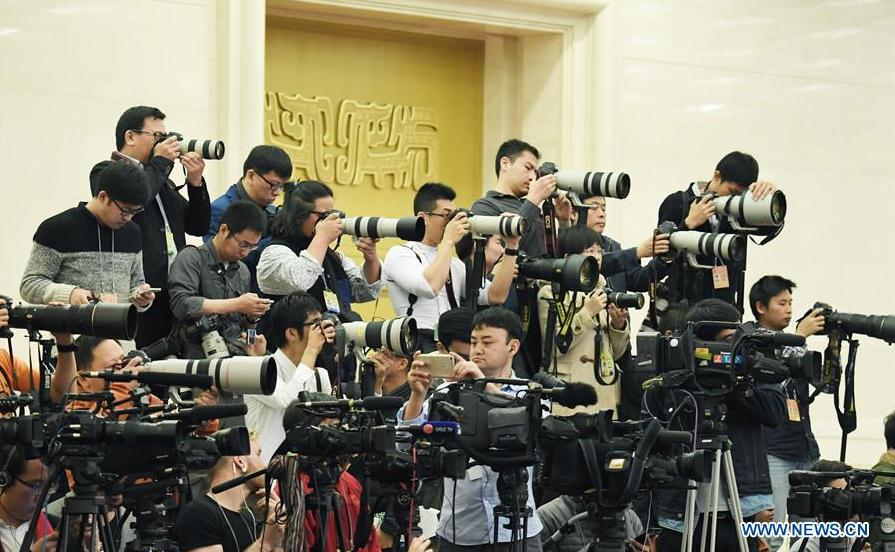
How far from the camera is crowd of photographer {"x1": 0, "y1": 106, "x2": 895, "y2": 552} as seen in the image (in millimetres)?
5281

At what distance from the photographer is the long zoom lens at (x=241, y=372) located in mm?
5164

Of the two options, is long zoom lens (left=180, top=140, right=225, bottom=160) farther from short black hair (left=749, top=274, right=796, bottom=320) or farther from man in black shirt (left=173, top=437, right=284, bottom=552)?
short black hair (left=749, top=274, right=796, bottom=320)

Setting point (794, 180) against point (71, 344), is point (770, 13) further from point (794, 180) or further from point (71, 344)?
point (71, 344)

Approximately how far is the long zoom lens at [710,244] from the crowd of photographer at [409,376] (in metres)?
0.01

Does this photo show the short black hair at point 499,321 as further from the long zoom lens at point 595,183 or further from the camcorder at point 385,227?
the long zoom lens at point 595,183

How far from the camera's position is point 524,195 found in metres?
8.09

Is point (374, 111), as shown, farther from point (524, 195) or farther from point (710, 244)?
point (710, 244)

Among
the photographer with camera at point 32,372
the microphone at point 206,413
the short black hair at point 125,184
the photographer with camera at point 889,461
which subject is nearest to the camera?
the microphone at point 206,413

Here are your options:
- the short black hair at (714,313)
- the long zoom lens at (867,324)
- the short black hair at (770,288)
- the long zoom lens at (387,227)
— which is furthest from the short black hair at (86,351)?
the long zoom lens at (867,324)

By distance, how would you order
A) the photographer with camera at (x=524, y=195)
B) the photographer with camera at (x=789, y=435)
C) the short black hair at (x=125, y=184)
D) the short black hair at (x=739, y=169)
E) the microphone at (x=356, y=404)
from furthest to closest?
1. the short black hair at (x=739, y=169)
2. the photographer with camera at (x=789, y=435)
3. the photographer with camera at (x=524, y=195)
4. the short black hair at (x=125, y=184)
5. the microphone at (x=356, y=404)

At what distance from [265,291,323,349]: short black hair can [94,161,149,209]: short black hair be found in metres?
0.66

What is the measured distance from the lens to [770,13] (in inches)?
457

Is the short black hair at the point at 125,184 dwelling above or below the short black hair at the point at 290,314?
above

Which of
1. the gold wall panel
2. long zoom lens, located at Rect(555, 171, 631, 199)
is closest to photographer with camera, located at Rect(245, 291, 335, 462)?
long zoom lens, located at Rect(555, 171, 631, 199)
